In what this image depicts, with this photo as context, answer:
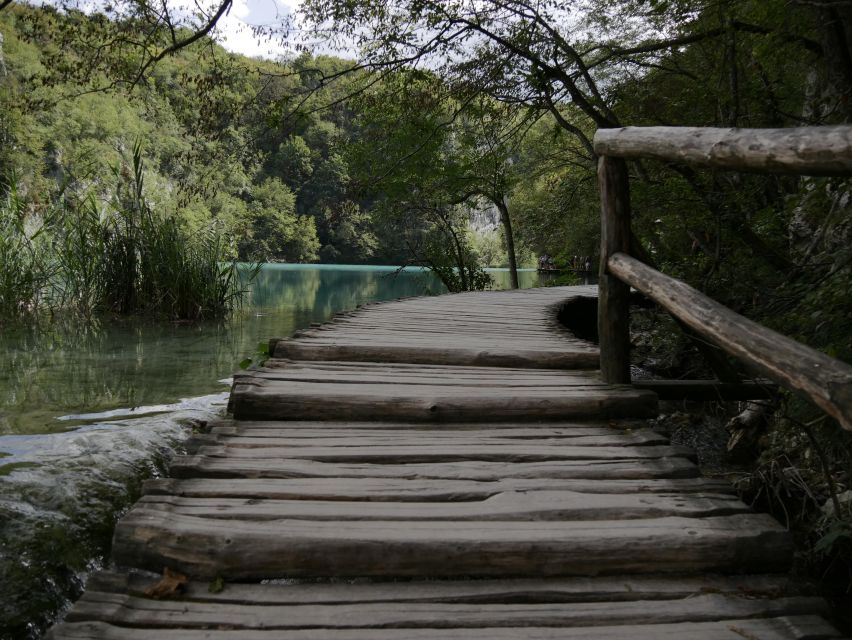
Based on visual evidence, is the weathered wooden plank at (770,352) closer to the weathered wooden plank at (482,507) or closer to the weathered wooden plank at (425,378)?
the weathered wooden plank at (482,507)

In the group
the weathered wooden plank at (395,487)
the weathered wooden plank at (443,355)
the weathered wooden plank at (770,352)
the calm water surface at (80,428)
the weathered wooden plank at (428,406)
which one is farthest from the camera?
the weathered wooden plank at (443,355)

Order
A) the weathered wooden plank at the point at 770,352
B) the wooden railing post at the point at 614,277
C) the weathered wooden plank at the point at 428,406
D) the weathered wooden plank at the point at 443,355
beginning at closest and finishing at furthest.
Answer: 1. the weathered wooden plank at the point at 770,352
2. the weathered wooden plank at the point at 428,406
3. the wooden railing post at the point at 614,277
4. the weathered wooden plank at the point at 443,355

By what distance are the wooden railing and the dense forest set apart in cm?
72

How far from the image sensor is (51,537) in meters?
2.71

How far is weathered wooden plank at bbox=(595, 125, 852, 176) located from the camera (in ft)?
3.90

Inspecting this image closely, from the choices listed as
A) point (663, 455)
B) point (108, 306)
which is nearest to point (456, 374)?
point (663, 455)

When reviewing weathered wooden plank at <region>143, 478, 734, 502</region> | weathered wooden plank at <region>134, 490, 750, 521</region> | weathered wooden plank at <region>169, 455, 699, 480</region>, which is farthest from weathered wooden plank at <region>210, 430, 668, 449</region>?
weathered wooden plank at <region>134, 490, 750, 521</region>

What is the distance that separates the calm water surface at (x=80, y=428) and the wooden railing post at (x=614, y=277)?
240cm

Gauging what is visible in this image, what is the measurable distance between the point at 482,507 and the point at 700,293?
91cm

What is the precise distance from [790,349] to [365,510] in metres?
1.03

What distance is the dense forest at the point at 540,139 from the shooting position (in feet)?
10.8

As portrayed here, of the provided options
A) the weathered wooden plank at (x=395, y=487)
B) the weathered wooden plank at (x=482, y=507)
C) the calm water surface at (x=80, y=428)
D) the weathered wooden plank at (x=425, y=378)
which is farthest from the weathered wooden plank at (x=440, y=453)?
the calm water surface at (x=80, y=428)

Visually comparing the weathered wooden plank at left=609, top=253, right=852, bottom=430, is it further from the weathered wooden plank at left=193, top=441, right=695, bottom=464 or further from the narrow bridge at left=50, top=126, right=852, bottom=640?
the weathered wooden plank at left=193, top=441, right=695, bottom=464

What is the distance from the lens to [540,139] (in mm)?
13641
